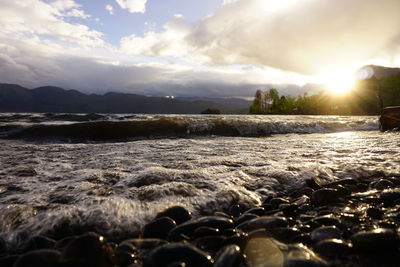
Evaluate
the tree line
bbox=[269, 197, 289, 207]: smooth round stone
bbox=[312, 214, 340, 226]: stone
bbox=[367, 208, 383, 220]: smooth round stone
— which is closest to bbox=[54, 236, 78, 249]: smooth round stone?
bbox=[269, 197, 289, 207]: smooth round stone

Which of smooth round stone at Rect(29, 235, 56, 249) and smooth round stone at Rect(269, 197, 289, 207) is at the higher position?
smooth round stone at Rect(269, 197, 289, 207)

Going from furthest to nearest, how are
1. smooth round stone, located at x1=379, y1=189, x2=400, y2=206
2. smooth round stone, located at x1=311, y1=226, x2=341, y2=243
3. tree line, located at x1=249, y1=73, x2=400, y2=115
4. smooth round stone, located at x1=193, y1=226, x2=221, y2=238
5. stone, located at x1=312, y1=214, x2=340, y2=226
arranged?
tree line, located at x1=249, y1=73, x2=400, y2=115, smooth round stone, located at x1=379, y1=189, x2=400, y2=206, stone, located at x1=312, y1=214, x2=340, y2=226, smooth round stone, located at x1=193, y1=226, x2=221, y2=238, smooth round stone, located at x1=311, y1=226, x2=341, y2=243

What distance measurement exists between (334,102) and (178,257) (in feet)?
258

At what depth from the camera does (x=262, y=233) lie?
2145 mm

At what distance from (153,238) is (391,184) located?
Result: 3.43 metres

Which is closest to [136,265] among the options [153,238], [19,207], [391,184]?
[153,238]

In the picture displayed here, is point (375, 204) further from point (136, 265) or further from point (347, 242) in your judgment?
point (136, 265)

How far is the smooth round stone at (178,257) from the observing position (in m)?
1.71

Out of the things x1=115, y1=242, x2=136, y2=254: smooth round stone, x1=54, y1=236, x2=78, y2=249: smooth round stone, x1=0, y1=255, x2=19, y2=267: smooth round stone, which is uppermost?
x1=115, y1=242, x2=136, y2=254: smooth round stone

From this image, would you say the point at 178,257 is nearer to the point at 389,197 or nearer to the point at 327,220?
the point at 327,220

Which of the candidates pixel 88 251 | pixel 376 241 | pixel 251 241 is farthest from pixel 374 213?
pixel 88 251

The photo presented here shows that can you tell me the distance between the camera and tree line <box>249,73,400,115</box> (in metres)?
59.8

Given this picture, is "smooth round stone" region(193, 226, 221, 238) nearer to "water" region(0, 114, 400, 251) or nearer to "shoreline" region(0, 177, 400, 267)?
"shoreline" region(0, 177, 400, 267)

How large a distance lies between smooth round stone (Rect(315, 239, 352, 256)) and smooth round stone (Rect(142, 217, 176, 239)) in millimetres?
1279
